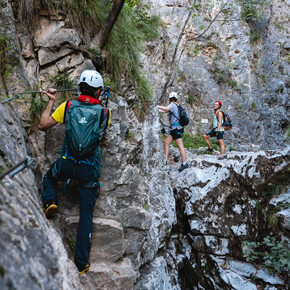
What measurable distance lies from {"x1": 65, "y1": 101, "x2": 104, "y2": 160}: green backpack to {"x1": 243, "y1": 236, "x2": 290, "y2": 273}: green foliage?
5.13 meters

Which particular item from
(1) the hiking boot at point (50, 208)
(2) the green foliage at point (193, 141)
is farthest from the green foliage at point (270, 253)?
(2) the green foliage at point (193, 141)

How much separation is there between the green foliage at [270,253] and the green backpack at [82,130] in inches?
202

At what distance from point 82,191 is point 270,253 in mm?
5208

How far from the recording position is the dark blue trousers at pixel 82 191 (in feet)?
9.78

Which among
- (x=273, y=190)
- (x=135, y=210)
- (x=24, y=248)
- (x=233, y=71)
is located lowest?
(x=273, y=190)

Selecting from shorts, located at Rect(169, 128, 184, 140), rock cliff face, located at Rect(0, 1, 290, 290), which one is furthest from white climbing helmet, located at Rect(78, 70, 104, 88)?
shorts, located at Rect(169, 128, 184, 140)

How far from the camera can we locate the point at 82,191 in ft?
10.1

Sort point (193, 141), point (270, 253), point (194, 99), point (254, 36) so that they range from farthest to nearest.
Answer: point (254, 36)
point (194, 99)
point (193, 141)
point (270, 253)

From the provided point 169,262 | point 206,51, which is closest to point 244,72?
point 206,51

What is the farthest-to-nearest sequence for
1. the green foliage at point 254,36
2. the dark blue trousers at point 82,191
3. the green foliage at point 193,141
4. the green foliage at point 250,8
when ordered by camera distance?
1. the green foliage at point 254,36
2. the green foliage at point 193,141
3. the green foliage at point 250,8
4. the dark blue trousers at point 82,191

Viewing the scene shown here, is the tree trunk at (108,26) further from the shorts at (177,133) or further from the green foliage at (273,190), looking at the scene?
the green foliage at (273,190)

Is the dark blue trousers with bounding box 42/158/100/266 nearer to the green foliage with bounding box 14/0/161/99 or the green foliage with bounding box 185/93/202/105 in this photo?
the green foliage with bounding box 14/0/161/99

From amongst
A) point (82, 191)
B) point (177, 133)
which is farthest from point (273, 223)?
point (82, 191)

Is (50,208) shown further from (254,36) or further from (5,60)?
(254,36)
